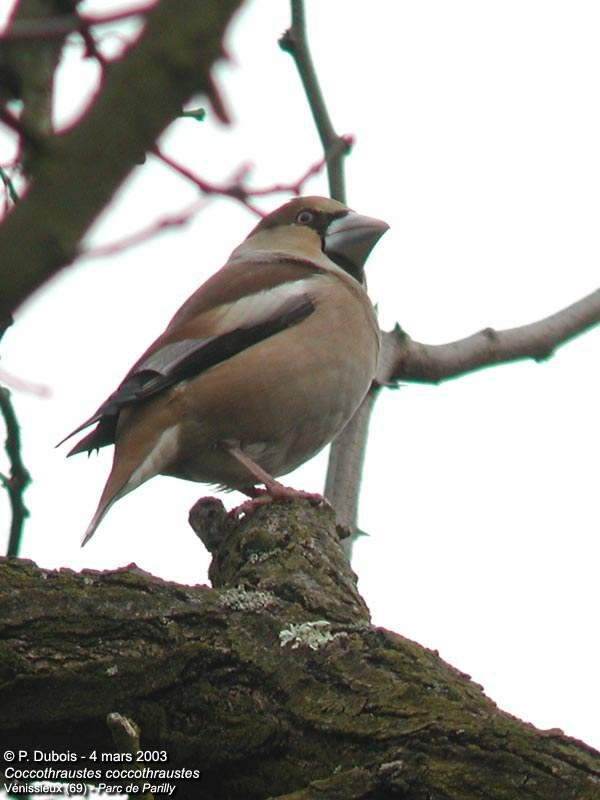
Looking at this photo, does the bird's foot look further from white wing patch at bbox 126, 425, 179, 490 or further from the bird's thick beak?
the bird's thick beak

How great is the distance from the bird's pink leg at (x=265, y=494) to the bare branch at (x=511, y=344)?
80cm

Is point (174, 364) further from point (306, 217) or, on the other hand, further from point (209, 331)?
point (306, 217)

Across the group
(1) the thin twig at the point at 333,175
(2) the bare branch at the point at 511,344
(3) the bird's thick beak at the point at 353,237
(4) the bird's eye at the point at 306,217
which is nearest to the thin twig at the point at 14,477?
(1) the thin twig at the point at 333,175

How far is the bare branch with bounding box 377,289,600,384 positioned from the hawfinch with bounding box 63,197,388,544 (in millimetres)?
300

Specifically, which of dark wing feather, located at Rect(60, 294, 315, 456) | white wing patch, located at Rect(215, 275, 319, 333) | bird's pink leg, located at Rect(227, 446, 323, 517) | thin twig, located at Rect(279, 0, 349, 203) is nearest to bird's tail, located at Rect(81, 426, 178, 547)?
dark wing feather, located at Rect(60, 294, 315, 456)

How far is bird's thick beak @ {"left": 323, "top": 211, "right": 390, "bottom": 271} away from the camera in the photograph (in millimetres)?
6012

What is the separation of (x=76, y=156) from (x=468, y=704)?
2033 mm

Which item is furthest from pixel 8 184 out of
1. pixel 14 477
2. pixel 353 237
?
pixel 353 237

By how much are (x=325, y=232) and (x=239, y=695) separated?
12.1ft

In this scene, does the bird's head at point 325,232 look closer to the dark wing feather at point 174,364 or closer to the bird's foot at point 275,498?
the dark wing feather at point 174,364

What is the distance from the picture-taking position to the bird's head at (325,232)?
6.04m

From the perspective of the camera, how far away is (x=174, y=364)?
4.82 m

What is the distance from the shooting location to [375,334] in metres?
5.22

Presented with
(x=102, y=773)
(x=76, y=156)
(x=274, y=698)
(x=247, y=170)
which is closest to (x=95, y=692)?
(x=102, y=773)
